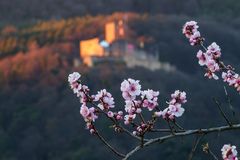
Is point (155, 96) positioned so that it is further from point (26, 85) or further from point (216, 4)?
point (216, 4)

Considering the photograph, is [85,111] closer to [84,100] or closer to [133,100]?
[84,100]

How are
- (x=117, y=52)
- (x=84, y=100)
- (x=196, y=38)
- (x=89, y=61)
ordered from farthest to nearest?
(x=117, y=52)
(x=89, y=61)
(x=196, y=38)
(x=84, y=100)

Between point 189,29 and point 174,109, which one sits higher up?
point 189,29

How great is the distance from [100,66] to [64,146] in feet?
23.8

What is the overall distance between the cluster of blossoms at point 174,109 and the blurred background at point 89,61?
12.9 metres

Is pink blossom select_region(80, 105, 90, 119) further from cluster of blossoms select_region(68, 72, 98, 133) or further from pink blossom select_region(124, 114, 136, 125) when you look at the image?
pink blossom select_region(124, 114, 136, 125)

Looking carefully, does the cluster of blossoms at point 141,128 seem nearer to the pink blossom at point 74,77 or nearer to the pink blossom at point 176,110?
the pink blossom at point 176,110

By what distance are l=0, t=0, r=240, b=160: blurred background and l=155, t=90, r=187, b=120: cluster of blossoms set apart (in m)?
12.9

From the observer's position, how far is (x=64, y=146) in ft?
92.0

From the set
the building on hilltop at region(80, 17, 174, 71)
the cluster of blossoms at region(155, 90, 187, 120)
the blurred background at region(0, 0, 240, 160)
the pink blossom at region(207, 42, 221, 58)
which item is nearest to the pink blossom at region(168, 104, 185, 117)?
the cluster of blossoms at region(155, 90, 187, 120)

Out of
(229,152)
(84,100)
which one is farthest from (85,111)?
(229,152)

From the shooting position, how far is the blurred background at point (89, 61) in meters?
26.5

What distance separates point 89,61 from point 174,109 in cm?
3334

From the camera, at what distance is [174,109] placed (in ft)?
10.7
